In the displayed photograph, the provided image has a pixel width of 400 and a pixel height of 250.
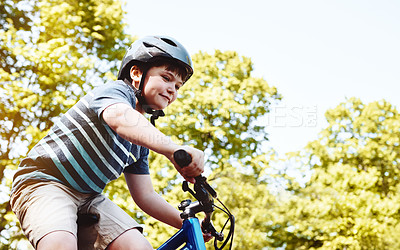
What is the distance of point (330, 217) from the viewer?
15.4 metres

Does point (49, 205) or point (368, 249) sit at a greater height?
point (49, 205)

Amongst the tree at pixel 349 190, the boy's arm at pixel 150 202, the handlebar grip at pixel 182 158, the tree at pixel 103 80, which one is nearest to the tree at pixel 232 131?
the tree at pixel 103 80

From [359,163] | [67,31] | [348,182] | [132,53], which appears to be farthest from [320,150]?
[132,53]

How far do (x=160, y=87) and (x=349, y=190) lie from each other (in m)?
15.5

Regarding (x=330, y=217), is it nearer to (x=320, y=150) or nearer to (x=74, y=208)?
(x=320, y=150)

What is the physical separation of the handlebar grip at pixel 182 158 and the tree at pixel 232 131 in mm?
10404

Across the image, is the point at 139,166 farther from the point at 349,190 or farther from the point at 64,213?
the point at 349,190

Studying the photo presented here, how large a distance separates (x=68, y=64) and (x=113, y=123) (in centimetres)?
852

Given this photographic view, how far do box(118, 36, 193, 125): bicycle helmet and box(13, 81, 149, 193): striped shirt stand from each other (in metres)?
0.30

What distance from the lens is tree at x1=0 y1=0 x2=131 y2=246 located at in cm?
931

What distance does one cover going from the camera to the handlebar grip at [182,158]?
5.01ft

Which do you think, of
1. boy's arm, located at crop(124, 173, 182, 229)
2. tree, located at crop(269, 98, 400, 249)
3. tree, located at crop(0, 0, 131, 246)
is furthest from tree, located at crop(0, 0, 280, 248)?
boy's arm, located at crop(124, 173, 182, 229)

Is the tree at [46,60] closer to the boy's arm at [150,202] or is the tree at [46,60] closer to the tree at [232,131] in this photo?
the tree at [232,131]

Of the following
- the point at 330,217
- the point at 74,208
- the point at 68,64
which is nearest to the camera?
the point at 74,208
